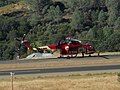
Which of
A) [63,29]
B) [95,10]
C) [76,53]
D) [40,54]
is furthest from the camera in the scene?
[95,10]

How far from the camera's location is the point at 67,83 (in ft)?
112

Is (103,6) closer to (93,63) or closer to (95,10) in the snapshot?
(95,10)

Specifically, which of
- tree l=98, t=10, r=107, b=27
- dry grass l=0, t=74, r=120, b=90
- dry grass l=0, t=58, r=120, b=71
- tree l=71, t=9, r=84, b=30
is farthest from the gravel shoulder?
tree l=98, t=10, r=107, b=27

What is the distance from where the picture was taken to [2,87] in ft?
113

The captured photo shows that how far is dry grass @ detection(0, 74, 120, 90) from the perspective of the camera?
32.8 meters

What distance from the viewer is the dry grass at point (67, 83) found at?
3277cm

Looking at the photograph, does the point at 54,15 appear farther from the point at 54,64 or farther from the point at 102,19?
the point at 54,64

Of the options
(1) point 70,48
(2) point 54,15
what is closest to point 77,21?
(2) point 54,15

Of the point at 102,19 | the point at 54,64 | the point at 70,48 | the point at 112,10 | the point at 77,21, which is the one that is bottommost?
the point at 54,64

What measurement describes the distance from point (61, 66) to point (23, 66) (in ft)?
18.0

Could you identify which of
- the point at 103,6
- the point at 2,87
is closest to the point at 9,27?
the point at 103,6

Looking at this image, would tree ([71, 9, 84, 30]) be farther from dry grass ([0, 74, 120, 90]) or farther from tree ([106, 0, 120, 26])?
dry grass ([0, 74, 120, 90])

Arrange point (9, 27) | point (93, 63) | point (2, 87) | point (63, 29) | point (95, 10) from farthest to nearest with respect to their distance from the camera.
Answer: point (95, 10) < point (9, 27) < point (63, 29) < point (93, 63) < point (2, 87)

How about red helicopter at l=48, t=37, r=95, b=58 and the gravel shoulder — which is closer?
the gravel shoulder
